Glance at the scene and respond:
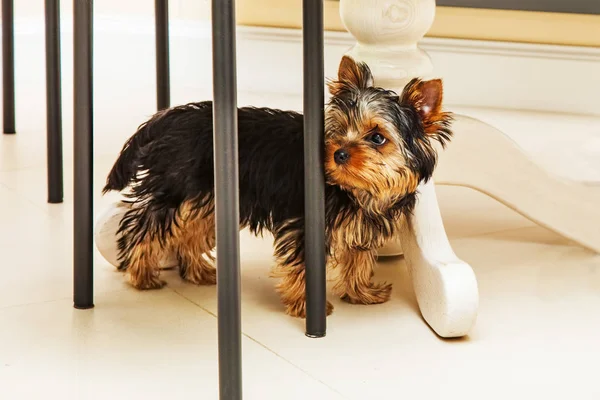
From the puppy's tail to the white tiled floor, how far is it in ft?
0.59

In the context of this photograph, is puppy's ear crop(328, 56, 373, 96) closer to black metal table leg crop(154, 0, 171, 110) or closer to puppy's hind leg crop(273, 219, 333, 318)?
puppy's hind leg crop(273, 219, 333, 318)

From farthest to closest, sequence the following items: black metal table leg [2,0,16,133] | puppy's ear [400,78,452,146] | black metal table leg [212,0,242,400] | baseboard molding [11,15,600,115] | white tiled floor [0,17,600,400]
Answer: baseboard molding [11,15,600,115] < black metal table leg [2,0,16,133] < puppy's ear [400,78,452,146] < white tiled floor [0,17,600,400] < black metal table leg [212,0,242,400]

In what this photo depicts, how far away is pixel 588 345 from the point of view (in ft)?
4.61

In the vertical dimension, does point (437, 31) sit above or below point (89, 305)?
above

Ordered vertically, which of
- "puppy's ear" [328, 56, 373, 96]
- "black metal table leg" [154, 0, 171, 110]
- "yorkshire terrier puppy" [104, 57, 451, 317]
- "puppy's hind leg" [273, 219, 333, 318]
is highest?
"black metal table leg" [154, 0, 171, 110]

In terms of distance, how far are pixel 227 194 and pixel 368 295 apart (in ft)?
1.73

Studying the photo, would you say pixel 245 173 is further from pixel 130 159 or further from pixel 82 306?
pixel 82 306

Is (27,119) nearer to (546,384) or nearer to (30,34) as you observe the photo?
(30,34)

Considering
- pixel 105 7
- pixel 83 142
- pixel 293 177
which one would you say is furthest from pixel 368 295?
pixel 105 7

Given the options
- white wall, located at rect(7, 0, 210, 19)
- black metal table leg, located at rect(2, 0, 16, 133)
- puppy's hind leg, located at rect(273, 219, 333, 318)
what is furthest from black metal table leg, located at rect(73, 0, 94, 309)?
white wall, located at rect(7, 0, 210, 19)

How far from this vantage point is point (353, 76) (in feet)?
4.61

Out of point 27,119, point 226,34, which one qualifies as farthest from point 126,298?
point 27,119

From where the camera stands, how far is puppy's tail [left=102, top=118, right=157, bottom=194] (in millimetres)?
1511

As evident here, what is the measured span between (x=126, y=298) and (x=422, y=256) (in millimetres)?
472
